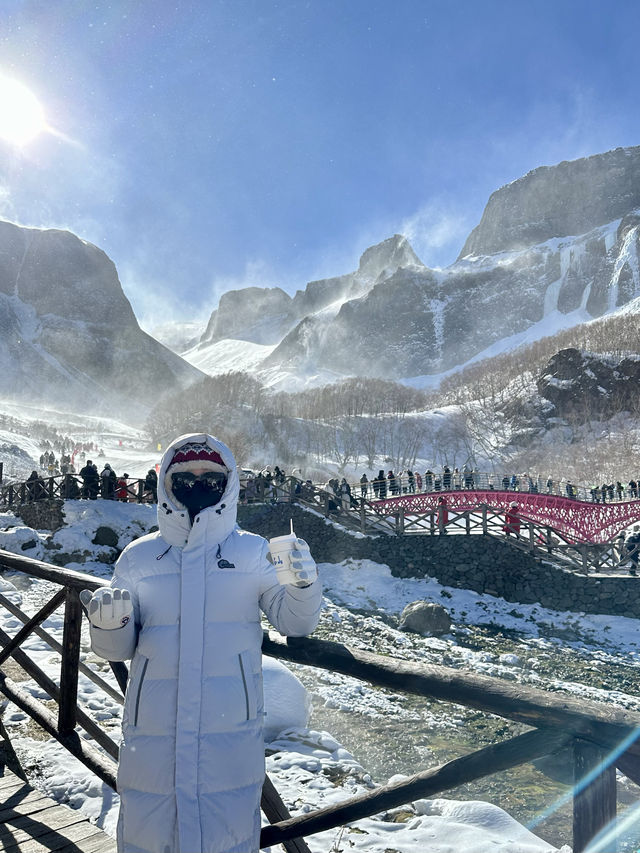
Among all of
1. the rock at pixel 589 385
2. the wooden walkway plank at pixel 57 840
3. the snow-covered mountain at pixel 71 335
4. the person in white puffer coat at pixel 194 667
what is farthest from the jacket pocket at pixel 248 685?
the snow-covered mountain at pixel 71 335

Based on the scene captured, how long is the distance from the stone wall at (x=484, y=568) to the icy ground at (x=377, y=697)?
1.79 ft

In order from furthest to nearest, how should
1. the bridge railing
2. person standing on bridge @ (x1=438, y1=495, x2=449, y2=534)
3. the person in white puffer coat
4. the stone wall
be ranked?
person standing on bridge @ (x1=438, y1=495, x2=449, y2=534) → the bridge railing → the stone wall → the person in white puffer coat

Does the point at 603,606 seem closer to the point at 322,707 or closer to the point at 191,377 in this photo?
the point at 322,707

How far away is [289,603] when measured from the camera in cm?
191

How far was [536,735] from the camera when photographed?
1.67m

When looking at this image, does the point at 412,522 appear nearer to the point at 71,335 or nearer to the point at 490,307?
the point at 71,335

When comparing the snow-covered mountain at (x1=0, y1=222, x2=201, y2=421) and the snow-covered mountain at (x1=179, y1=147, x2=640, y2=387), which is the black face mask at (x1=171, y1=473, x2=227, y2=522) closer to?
the snow-covered mountain at (x1=0, y1=222, x2=201, y2=421)

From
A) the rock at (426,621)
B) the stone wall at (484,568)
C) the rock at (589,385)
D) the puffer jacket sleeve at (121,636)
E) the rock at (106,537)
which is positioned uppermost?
the rock at (589,385)

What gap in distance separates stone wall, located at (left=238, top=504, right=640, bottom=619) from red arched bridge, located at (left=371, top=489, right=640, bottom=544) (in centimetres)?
211

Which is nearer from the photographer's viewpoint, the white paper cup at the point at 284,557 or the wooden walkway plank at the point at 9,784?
the white paper cup at the point at 284,557

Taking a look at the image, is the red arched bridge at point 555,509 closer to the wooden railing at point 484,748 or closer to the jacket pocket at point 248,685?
the wooden railing at point 484,748

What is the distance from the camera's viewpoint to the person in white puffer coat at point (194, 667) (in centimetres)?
173

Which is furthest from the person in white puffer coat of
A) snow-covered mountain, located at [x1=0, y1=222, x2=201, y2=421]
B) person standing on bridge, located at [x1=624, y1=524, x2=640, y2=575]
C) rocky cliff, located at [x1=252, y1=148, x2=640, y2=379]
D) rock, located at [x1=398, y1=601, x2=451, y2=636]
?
rocky cliff, located at [x1=252, y1=148, x2=640, y2=379]

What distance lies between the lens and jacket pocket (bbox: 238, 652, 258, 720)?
5.94 ft
